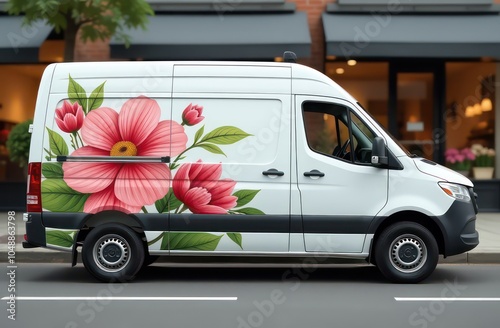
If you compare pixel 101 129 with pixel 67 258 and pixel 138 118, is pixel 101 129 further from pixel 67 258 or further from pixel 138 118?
pixel 67 258

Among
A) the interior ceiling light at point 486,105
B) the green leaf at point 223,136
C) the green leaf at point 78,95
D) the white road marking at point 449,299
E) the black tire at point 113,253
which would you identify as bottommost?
the white road marking at point 449,299

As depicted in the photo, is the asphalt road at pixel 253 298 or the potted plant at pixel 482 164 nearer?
the asphalt road at pixel 253 298

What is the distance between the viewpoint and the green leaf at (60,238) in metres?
8.21

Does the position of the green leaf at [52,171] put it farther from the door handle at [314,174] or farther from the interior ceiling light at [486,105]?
the interior ceiling light at [486,105]

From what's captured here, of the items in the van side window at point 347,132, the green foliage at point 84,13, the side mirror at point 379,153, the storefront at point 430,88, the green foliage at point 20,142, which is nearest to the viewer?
the side mirror at point 379,153

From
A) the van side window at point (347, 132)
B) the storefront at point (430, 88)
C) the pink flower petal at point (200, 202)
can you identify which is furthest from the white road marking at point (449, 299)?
the storefront at point (430, 88)

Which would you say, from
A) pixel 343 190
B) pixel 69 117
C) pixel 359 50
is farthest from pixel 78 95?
pixel 359 50

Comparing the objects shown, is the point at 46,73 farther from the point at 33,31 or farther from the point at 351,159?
the point at 33,31

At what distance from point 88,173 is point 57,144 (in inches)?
19.6

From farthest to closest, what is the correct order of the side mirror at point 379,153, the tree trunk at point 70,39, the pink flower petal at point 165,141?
the tree trunk at point 70,39 < the pink flower petal at point 165,141 < the side mirror at point 379,153

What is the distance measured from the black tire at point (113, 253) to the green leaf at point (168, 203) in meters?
0.44

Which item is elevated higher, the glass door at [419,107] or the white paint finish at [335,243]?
the glass door at [419,107]

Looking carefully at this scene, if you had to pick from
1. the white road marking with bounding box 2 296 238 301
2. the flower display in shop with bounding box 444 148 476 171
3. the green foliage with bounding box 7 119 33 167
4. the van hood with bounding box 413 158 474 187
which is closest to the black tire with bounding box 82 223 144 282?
the white road marking with bounding box 2 296 238 301

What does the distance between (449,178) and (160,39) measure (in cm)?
771
